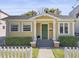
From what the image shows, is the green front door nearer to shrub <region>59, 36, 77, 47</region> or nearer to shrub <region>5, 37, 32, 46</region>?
shrub <region>5, 37, 32, 46</region>

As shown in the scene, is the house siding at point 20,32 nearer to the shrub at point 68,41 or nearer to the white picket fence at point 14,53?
the shrub at point 68,41

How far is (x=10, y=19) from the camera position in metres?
26.7

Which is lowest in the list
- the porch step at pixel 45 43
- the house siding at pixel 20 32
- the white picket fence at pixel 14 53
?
the porch step at pixel 45 43

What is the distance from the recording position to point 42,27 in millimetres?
27797

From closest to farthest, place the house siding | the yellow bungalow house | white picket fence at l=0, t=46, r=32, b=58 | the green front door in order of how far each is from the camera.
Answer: white picket fence at l=0, t=46, r=32, b=58
the yellow bungalow house
the house siding
the green front door

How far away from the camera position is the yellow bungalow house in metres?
26.4

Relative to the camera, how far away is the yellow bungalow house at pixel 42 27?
1038 inches

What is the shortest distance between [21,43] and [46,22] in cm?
485

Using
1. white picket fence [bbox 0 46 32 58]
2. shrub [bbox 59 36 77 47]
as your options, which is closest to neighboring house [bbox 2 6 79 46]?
shrub [bbox 59 36 77 47]

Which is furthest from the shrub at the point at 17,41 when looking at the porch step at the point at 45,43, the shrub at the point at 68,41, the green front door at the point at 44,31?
the shrub at the point at 68,41

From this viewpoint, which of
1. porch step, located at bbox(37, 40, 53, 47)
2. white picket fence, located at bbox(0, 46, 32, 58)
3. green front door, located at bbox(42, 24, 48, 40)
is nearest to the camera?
white picket fence, located at bbox(0, 46, 32, 58)

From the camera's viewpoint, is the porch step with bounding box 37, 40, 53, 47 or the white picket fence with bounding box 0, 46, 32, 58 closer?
the white picket fence with bounding box 0, 46, 32, 58

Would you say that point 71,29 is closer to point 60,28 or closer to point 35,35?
point 60,28

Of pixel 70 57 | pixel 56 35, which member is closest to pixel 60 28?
pixel 56 35
